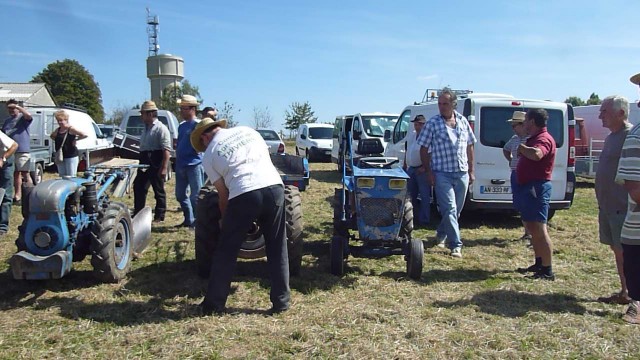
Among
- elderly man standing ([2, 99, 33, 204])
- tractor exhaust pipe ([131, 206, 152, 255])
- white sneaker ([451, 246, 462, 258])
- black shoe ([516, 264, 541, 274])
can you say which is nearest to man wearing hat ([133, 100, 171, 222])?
tractor exhaust pipe ([131, 206, 152, 255])

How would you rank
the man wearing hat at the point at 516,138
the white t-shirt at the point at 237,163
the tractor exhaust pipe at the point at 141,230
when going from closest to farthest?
the white t-shirt at the point at 237,163, the tractor exhaust pipe at the point at 141,230, the man wearing hat at the point at 516,138

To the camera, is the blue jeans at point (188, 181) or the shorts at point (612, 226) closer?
the shorts at point (612, 226)

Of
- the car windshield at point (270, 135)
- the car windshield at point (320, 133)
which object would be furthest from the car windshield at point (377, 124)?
the car windshield at point (270, 135)

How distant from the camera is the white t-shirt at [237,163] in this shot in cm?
385

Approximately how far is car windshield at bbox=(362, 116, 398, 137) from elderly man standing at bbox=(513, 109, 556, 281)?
28.0ft

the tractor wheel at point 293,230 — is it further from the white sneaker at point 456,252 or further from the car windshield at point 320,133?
the car windshield at point 320,133

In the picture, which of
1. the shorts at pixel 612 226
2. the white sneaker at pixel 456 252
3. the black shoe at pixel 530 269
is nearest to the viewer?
the shorts at pixel 612 226

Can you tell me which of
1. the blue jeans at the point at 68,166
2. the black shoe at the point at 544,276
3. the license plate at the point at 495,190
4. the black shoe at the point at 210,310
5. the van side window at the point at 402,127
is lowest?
the black shoe at the point at 544,276

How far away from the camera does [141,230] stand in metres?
5.59

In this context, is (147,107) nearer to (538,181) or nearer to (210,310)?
(210,310)

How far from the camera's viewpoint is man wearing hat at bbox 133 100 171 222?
6992 millimetres

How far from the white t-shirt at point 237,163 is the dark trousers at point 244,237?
0.07 m

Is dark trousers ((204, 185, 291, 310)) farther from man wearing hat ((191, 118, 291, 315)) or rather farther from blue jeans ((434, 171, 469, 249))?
blue jeans ((434, 171, 469, 249))

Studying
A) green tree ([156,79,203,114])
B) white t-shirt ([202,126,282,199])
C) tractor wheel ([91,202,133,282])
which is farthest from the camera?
green tree ([156,79,203,114])
